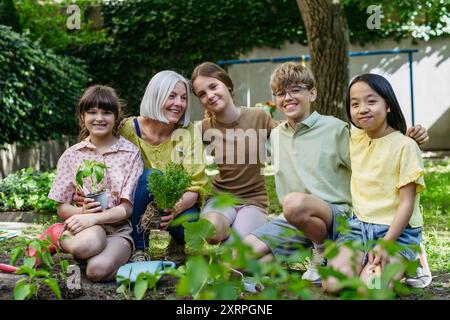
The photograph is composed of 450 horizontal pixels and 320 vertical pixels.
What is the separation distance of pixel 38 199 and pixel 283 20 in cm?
701

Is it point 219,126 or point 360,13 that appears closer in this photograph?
point 219,126

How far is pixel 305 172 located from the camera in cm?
290

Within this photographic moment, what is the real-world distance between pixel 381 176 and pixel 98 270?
1.39 m

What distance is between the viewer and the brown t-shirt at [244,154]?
3.28 metres

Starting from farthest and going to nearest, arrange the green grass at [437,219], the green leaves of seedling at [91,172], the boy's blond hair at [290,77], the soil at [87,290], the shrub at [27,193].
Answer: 1. the shrub at [27,193]
2. the green grass at [437,219]
3. the boy's blond hair at [290,77]
4. the green leaves of seedling at [91,172]
5. the soil at [87,290]

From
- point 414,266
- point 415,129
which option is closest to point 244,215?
point 415,129

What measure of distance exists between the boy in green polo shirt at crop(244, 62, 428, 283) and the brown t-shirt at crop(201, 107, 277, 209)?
22cm

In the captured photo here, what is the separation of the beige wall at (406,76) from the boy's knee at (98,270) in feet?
27.1

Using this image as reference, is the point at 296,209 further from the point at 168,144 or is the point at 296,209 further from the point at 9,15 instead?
the point at 9,15

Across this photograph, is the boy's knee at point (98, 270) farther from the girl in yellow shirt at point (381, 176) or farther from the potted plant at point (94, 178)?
the girl in yellow shirt at point (381, 176)

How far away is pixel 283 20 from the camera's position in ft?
35.4

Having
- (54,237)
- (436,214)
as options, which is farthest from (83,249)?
(436,214)

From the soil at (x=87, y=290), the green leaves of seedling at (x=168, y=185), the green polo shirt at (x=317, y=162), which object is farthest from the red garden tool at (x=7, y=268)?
the green polo shirt at (x=317, y=162)
